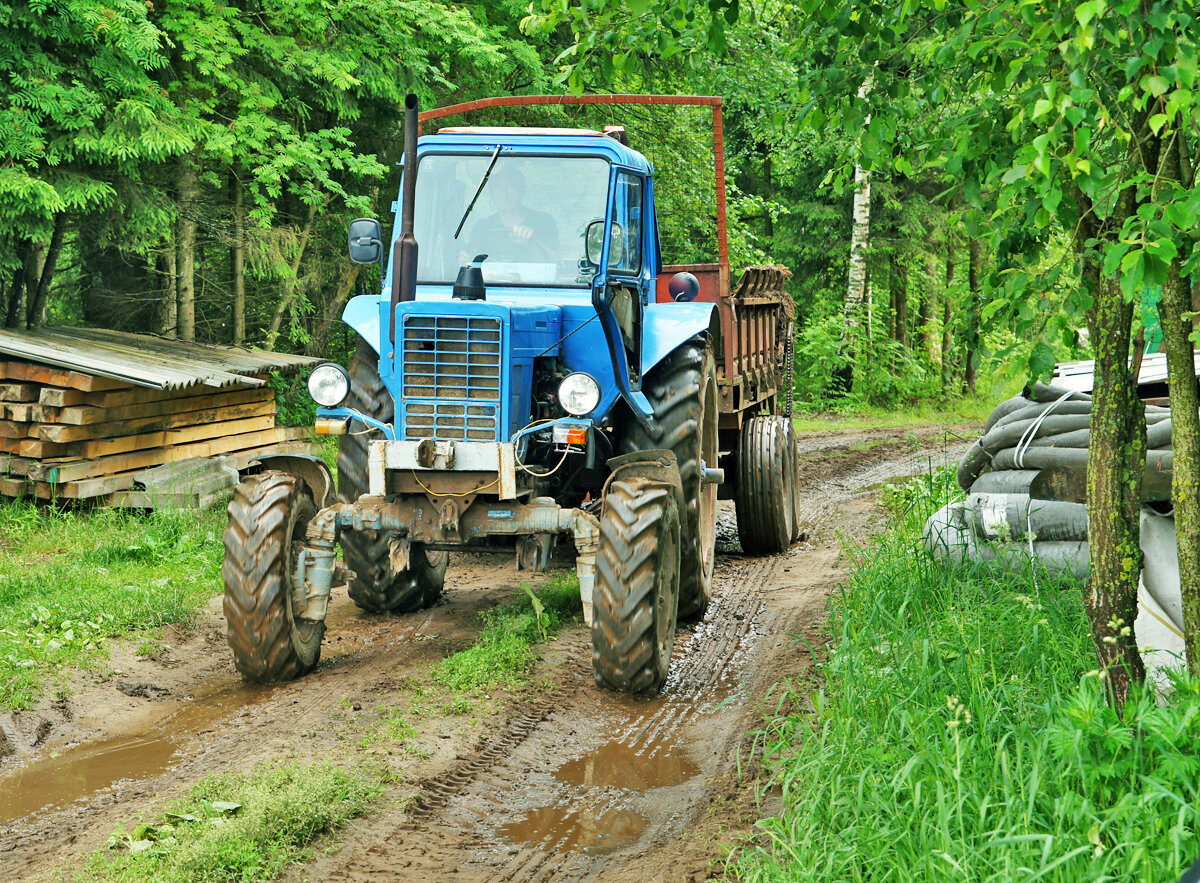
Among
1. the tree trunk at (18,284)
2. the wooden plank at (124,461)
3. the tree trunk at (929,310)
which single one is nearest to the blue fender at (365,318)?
the wooden plank at (124,461)

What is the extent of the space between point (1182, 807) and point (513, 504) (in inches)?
137

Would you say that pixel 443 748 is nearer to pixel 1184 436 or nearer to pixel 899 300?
pixel 1184 436

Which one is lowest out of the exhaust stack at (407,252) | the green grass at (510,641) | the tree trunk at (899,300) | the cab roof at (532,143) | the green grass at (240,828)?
the green grass at (240,828)

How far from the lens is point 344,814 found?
4098 millimetres

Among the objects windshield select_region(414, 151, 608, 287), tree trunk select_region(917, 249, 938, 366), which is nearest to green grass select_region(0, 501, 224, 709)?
windshield select_region(414, 151, 608, 287)

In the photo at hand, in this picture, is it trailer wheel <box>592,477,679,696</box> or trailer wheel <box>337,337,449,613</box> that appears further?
trailer wheel <box>337,337,449,613</box>

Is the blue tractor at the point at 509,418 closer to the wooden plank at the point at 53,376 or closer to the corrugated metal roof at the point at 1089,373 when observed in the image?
the corrugated metal roof at the point at 1089,373

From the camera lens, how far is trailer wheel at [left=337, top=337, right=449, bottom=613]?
257 inches

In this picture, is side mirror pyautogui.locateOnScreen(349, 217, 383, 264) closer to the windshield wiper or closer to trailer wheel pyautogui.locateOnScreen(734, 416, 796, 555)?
the windshield wiper

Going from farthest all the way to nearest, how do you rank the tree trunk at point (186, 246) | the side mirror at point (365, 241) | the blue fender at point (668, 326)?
the tree trunk at point (186, 246) < the blue fender at point (668, 326) < the side mirror at point (365, 241)

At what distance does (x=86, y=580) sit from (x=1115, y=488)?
639 centimetres

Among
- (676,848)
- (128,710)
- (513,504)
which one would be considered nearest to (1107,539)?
(676,848)

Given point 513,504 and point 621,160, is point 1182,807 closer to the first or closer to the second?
point 513,504

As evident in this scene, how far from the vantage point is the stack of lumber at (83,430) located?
9.17 metres
